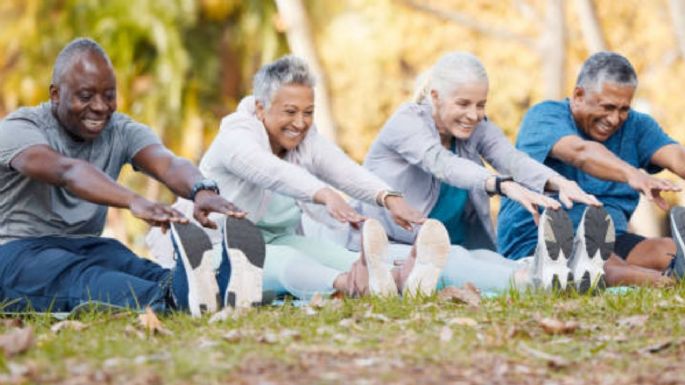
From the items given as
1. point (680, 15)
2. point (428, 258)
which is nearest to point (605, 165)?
point (428, 258)

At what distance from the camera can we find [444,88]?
8.17 meters

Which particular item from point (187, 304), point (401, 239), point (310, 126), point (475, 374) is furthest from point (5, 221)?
point (475, 374)

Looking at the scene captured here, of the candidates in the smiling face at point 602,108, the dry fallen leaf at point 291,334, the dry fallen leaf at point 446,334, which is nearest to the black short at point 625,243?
the smiling face at point 602,108

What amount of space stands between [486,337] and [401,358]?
57cm

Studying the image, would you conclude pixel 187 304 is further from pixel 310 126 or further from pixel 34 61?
pixel 34 61

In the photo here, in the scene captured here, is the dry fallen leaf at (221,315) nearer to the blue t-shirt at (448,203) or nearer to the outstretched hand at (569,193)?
the outstretched hand at (569,193)

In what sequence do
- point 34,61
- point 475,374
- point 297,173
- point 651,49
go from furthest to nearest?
point 34,61 < point 651,49 < point 297,173 < point 475,374

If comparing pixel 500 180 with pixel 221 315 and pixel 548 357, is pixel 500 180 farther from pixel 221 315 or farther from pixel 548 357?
pixel 548 357

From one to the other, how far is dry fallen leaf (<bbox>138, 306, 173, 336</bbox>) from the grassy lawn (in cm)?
2

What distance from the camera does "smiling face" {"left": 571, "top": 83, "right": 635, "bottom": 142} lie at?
27.1 feet

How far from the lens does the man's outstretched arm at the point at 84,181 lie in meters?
6.28

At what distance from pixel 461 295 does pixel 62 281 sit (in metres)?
2.04

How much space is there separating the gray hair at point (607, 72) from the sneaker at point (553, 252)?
1.35 metres

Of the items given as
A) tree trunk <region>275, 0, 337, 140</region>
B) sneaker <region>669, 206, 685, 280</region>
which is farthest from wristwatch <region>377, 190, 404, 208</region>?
tree trunk <region>275, 0, 337, 140</region>
